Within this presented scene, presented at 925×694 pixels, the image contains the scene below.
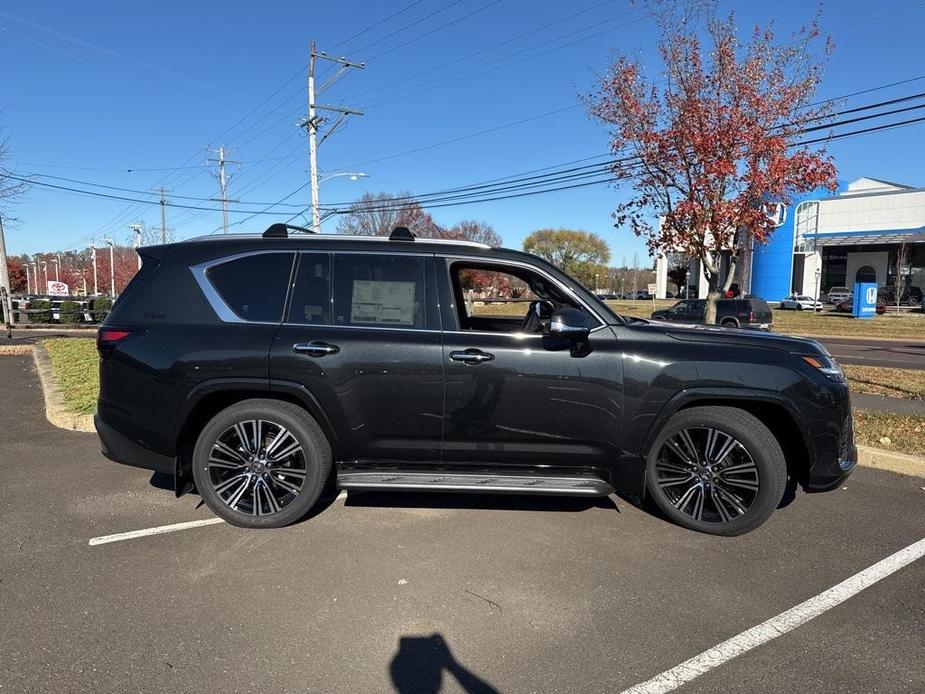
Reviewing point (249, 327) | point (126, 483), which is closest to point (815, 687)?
point (249, 327)

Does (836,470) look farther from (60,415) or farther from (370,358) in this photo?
(60,415)

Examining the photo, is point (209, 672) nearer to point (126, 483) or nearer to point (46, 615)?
point (46, 615)

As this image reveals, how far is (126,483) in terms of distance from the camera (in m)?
4.80

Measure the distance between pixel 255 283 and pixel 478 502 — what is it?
2.27 metres

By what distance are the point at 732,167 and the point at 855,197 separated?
182ft

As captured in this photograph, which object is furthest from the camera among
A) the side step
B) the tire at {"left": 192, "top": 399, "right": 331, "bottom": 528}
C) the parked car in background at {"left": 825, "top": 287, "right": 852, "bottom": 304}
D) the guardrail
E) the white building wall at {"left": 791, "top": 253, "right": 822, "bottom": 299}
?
the white building wall at {"left": 791, "top": 253, "right": 822, "bottom": 299}

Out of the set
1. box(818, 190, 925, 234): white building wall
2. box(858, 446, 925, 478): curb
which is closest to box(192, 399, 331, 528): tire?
box(858, 446, 925, 478): curb

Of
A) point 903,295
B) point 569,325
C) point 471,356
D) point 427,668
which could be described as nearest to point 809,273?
point 903,295

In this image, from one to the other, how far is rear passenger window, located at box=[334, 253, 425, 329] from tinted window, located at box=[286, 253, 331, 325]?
0.06 m

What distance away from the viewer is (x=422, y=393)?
377cm

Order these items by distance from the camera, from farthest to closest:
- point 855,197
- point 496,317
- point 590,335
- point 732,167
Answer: point 855,197 < point 732,167 < point 496,317 < point 590,335

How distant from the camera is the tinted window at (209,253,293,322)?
3.93m

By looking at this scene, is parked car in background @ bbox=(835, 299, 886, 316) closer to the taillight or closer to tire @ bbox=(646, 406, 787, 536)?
tire @ bbox=(646, 406, 787, 536)

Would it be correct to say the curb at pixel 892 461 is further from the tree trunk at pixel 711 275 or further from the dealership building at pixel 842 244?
the dealership building at pixel 842 244
